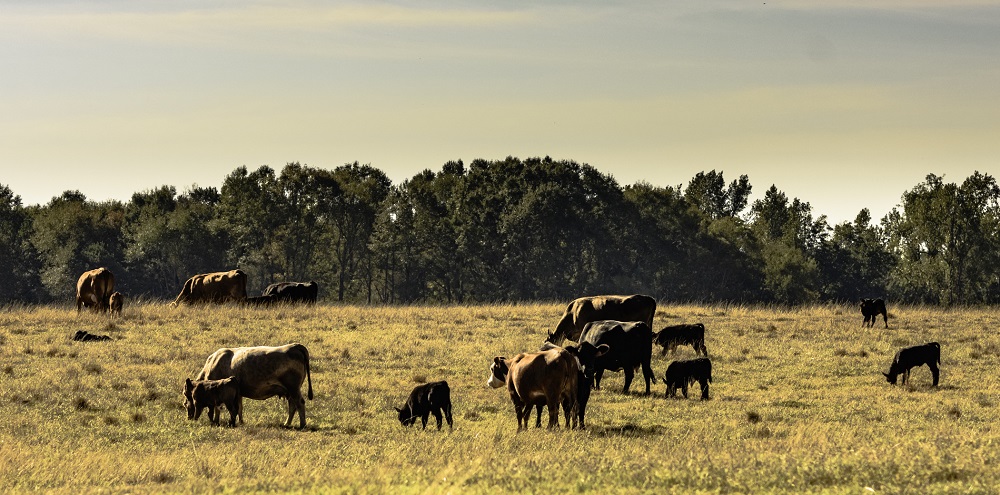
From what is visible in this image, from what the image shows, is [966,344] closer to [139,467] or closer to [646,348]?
[646,348]

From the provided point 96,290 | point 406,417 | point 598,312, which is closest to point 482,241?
point 96,290

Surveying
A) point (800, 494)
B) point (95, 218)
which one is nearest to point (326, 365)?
point (800, 494)

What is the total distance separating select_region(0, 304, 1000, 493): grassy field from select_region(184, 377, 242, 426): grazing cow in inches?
15.4

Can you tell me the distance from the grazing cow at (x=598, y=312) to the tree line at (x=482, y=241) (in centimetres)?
4936

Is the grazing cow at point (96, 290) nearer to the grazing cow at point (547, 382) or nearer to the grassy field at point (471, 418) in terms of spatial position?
the grassy field at point (471, 418)

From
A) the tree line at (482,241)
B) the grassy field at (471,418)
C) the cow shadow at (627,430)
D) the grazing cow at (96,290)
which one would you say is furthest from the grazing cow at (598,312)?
the tree line at (482,241)

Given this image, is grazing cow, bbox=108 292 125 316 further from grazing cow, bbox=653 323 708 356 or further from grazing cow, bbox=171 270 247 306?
grazing cow, bbox=653 323 708 356

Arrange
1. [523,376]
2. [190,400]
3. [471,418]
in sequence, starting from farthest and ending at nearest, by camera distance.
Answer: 1. [471,418]
2. [190,400]
3. [523,376]

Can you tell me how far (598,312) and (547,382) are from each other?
14555 mm

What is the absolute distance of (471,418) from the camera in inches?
844

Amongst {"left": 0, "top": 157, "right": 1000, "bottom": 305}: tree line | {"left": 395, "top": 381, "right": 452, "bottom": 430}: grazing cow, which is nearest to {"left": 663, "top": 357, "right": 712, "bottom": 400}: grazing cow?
{"left": 395, "top": 381, "right": 452, "bottom": 430}: grazing cow

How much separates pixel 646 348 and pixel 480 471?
504 inches

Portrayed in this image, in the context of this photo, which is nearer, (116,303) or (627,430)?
(627,430)

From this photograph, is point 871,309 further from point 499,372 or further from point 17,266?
point 17,266
